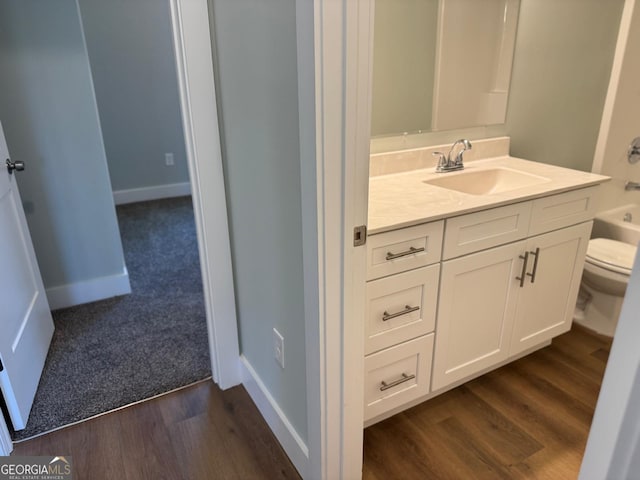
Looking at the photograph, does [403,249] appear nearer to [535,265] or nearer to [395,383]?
[395,383]

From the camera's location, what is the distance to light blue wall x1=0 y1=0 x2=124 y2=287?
82.2 inches

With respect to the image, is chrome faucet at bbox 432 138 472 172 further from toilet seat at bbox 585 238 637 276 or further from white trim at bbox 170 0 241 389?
white trim at bbox 170 0 241 389

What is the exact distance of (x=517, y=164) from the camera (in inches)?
84.6

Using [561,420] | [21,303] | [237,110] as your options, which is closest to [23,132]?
[21,303]

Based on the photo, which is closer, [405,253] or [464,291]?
[405,253]

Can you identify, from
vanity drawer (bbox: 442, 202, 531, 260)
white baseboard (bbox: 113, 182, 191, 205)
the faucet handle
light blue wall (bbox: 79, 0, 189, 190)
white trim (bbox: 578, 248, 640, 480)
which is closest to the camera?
white trim (bbox: 578, 248, 640, 480)

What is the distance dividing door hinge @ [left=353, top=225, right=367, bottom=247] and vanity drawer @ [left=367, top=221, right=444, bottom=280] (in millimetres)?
228

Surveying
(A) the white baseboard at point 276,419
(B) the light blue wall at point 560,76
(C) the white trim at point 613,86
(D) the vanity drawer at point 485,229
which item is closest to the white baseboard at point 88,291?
(A) the white baseboard at point 276,419

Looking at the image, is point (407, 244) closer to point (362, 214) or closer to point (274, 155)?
point (362, 214)

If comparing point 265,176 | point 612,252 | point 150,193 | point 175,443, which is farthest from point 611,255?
point 150,193

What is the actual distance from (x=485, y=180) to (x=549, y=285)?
529 mm

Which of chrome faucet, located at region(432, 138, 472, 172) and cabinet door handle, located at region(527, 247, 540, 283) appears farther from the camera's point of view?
chrome faucet, located at region(432, 138, 472, 172)

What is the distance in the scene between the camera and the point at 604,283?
2129 mm

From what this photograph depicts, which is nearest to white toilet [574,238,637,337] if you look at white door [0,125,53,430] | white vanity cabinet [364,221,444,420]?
white vanity cabinet [364,221,444,420]
